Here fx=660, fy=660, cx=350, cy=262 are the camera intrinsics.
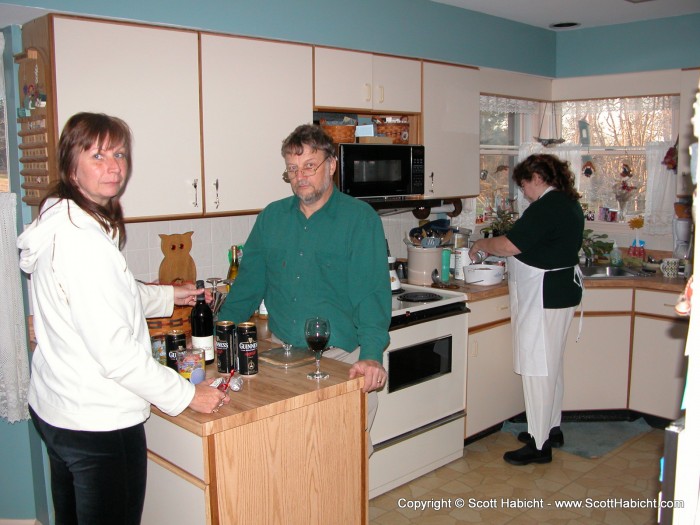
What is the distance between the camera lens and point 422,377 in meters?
3.23

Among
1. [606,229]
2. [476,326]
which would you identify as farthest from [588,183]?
[476,326]

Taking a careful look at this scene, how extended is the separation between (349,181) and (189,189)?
0.80 metres

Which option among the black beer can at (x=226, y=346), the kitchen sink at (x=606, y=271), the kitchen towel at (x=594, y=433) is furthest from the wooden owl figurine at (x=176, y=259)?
the kitchen sink at (x=606, y=271)

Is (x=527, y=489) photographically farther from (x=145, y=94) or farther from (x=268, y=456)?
(x=145, y=94)

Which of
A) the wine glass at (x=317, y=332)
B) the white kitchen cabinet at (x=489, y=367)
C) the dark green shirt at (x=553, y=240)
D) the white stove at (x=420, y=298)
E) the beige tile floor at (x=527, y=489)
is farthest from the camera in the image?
the white kitchen cabinet at (x=489, y=367)

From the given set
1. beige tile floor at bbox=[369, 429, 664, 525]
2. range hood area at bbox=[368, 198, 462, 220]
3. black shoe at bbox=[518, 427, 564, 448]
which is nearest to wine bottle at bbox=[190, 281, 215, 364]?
beige tile floor at bbox=[369, 429, 664, 525]

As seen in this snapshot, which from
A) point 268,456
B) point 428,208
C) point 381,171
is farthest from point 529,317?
point 268,456

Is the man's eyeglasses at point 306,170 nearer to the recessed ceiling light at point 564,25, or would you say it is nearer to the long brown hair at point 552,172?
the long brown hair at point 552,172

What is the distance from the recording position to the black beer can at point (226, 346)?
2113mm

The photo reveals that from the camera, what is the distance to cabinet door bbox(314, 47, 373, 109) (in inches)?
119

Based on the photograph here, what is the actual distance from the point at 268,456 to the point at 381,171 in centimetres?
175

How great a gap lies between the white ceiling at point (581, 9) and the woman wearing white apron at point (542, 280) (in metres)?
0.98

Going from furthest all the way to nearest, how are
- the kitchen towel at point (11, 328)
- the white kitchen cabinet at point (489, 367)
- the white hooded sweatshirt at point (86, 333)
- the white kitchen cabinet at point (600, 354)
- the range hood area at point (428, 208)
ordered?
the white kitchen cabinet at point (600, 354), the range hood area at point (428, 208), the white kitchen cabinet at point (489, 367), the kitchen towel at point (11, 328), the white hooded sweatshirt at point (86, 333)

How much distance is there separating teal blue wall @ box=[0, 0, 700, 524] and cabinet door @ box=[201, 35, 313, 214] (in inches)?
4.8
